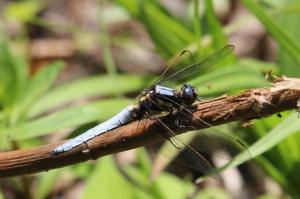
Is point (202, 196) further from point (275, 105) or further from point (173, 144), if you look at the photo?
point (275, 105)

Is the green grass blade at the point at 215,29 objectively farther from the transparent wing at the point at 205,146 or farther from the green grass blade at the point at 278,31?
the transparent wing at the point at 205,146

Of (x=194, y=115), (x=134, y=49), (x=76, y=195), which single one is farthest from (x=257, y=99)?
(x=134, y=49)

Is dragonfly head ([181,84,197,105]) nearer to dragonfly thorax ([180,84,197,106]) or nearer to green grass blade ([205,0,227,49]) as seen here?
dragonfly thorax ([180,84,197,106])

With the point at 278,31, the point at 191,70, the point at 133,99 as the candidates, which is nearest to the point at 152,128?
the point at 191,70

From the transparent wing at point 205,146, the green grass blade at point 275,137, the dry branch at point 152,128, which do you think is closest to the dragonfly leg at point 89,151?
the dry branch at point 152,128

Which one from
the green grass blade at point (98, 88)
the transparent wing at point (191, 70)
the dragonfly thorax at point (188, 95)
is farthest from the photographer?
the green grass blade at point (98, 88)

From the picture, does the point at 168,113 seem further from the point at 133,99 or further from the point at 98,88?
the point at 98,88

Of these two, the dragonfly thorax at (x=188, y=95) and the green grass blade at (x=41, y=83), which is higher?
the green grass blade at (x=41, y=83)
